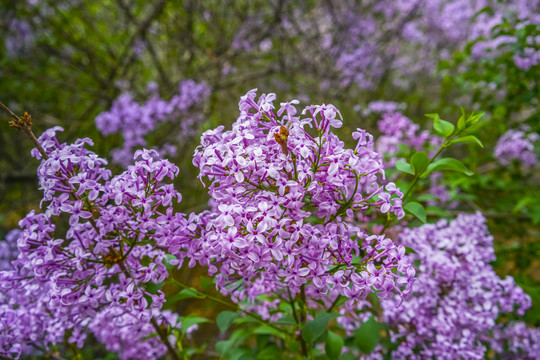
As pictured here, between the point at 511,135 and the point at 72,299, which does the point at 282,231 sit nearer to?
the point at 72,299

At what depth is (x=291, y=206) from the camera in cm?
106

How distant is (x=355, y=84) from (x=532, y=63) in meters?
3.88

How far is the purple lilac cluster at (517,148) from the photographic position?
308 centimetres

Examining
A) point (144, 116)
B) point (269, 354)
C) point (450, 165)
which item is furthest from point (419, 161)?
point (144, 116)

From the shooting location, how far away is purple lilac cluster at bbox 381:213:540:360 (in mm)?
1611

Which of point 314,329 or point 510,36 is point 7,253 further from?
point 510,36

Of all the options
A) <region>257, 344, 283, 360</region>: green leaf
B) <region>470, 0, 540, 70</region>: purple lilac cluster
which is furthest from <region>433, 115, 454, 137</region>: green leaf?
<region>470, 0, 540, 70</region>: purple lilac cluster

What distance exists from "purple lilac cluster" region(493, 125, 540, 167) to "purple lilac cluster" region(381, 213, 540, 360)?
1677 millimetres

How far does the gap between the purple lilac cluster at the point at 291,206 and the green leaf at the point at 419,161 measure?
258mm

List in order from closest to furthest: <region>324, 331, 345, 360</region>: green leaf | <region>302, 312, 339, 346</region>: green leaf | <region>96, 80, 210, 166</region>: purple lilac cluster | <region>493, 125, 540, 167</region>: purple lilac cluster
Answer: <region>302, 312, 339, 346</region>: green leaf < <region>324, 331, 345, 360</region>: green leaf < <region>493, 125, 540, 167</region>: purple lilac cluster < <region>96, 80, 210, 166</region>: purple lilac cluster

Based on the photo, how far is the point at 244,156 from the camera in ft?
3.72

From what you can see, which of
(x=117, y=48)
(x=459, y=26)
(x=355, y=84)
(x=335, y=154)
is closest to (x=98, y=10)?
(x=117, y=48)

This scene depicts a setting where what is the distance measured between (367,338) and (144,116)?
10.7 ft

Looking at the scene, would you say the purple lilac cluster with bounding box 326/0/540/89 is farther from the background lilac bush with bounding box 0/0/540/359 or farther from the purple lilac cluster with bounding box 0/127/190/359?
the purple lilac cluster with bounding box 0/127/190/359
